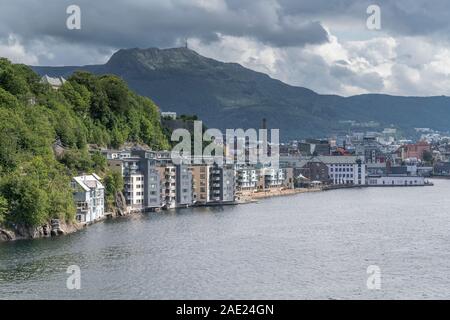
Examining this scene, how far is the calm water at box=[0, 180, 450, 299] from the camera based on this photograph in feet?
39.6

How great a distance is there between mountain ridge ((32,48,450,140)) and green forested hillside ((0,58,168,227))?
2911 inches

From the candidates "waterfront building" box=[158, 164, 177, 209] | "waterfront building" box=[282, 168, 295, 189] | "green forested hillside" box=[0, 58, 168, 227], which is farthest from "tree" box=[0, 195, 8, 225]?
"waterfront building" box=[282, 168, 295, 189]

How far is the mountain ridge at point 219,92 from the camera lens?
116 m

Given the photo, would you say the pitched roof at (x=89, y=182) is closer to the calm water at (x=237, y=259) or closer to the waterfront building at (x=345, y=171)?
the calm water at (x=237, y=259)

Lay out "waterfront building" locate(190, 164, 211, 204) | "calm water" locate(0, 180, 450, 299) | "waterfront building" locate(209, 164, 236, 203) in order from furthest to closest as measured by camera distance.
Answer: "waterfront building" locate(209, 164, 236, 203) → "waterfront building" locate(190, 164, 211, 204) → "calm water" locate(0, 180, 450, 299)

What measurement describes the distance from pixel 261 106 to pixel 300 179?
70730mm

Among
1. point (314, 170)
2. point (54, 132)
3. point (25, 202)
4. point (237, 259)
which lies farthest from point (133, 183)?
point (314, 170)

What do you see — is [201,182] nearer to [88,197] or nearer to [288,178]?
[88,197]

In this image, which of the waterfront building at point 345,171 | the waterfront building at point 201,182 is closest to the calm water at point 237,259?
the waterfront building at point 201,182

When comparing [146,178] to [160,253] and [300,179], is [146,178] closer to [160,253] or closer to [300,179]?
[160,253]

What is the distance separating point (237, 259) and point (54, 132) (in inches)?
451

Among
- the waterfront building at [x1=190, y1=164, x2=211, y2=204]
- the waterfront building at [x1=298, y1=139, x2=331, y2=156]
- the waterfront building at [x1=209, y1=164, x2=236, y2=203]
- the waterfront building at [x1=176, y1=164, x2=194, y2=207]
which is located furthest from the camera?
the waterfront building at [x1=298, y1=139, x2=331, y2=156]

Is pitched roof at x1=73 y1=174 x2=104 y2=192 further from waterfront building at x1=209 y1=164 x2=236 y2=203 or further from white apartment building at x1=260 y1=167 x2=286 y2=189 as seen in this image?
white apartment building at x1=260 y1=167 x2=286 y2=189

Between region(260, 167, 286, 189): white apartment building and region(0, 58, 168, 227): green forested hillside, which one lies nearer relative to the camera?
region(0, 58, 168, 227): green forested hillside
